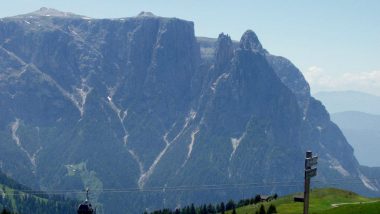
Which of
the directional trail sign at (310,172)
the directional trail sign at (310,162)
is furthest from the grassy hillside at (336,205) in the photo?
the directional trail sign at (310,162)

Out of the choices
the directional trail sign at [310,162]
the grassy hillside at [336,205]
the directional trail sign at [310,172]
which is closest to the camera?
the directional trail sign at [310,162]

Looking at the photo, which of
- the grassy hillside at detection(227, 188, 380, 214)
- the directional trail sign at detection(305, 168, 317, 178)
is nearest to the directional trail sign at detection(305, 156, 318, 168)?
the directional trail sign at detection(305, 168, 317, 178)

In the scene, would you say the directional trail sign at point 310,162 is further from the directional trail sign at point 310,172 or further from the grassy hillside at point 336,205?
the grassy hillside at point 336,205

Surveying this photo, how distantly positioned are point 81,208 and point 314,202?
3178 inches

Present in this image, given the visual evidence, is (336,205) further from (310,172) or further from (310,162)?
(310,162)

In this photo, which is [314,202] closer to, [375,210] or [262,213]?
[262,213]

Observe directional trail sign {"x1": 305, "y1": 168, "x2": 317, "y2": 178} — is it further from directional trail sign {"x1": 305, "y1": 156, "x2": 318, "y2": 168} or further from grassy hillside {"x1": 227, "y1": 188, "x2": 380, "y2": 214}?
grassy hillside {"x1": 227, "y1": 188, "x2": 380, "y2": 214}

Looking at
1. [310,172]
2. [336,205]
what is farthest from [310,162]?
[336,205]

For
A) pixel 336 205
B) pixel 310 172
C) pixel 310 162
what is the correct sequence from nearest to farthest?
pixel 310 162, pixel 310 172, pixel 336 205

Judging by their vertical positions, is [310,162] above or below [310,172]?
above

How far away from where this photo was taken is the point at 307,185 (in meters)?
55.0

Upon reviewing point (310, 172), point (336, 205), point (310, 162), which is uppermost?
point (310, 162)

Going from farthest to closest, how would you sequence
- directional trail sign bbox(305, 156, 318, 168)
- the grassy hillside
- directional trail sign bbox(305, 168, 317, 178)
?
the grassy hillside < directional trail sign bbox(305, 168, 317, 178) < directional trail sign bbox(305, 156, 318, 168)

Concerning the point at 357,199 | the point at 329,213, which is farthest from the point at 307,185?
the point at 357,199
